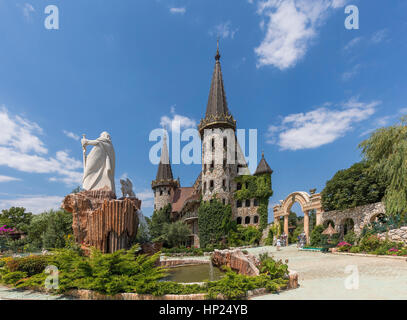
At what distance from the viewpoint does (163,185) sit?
133ft

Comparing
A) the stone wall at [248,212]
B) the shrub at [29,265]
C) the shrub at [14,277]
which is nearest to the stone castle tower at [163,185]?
the stone wall at [248,212]

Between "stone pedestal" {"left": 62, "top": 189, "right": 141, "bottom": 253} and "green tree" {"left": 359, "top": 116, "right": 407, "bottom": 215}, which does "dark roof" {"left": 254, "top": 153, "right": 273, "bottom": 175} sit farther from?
"stone pedestal" {"left": 62, "top": 189, "right": 141, "bottom": 253}

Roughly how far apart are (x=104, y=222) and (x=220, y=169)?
2355 cm

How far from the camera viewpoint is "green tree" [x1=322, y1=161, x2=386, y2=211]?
17.9m

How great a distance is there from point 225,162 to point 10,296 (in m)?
27.7

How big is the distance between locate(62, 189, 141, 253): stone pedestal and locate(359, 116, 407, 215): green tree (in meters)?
17.1

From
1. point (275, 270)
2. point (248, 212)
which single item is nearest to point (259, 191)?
point (248, 212)

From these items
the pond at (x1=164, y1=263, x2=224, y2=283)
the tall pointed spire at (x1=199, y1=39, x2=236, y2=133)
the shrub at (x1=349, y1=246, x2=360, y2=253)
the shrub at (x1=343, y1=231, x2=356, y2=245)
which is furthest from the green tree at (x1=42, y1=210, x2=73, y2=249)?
the shrub at (x1=343, y1=231, x2=356, y2=245)

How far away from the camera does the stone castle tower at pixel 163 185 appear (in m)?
39.6

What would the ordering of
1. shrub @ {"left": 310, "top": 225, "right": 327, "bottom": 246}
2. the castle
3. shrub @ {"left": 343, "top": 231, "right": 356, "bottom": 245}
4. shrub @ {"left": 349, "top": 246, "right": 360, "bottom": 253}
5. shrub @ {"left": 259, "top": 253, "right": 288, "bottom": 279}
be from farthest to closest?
1. the castle
2. shrub @ {"left": 310, "top": 225, "right": 327, "bottom": 246}
3. shrub @ {"left": 343, "top": 231, "right": 356, "bottom": 245}
4. shrub @ {"left": 349, "top": 246, "right": 360, "bottom": 253}
5. shrub @ {"left": 259, "top": 253, "right": 288, "bottom": 279}
